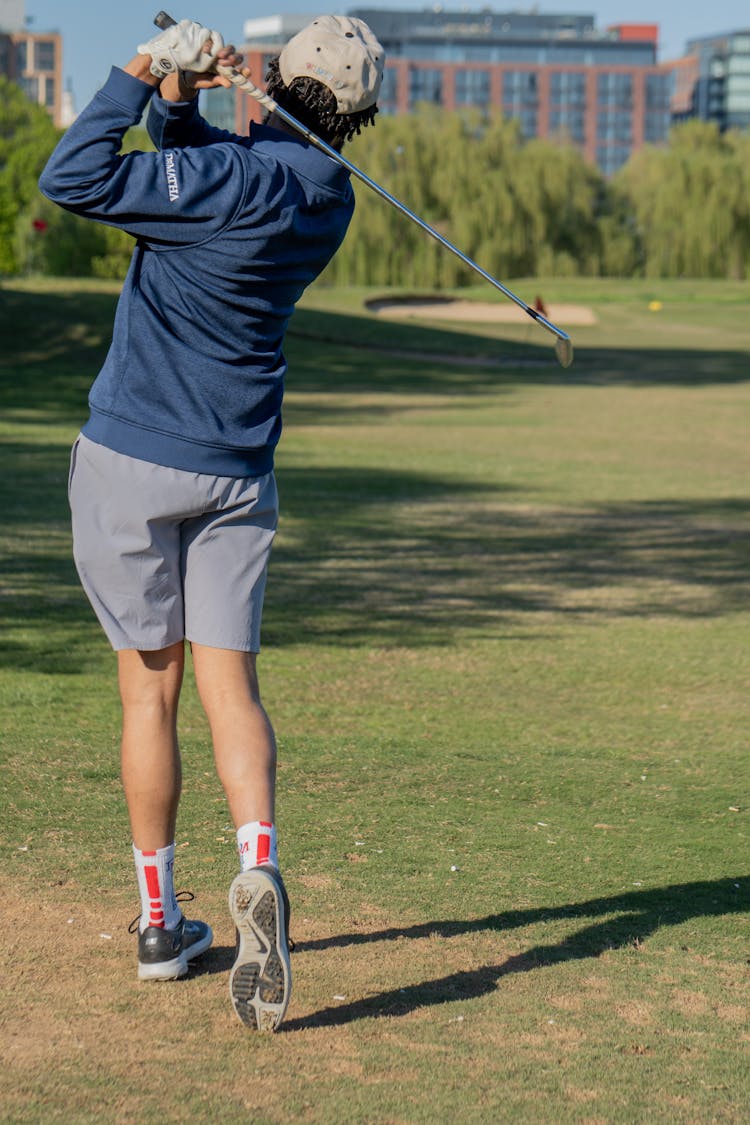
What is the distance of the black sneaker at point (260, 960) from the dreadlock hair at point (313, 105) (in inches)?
62.3

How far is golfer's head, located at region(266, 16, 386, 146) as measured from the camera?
11.1ft

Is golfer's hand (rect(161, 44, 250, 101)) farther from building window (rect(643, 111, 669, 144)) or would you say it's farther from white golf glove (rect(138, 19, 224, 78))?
building window (rect(643, 111, 669, 144))

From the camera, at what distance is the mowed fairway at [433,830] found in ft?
9.99

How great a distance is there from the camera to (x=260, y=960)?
3.12 meters

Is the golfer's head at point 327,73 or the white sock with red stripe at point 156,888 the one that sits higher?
the golfer's head at point 327,73

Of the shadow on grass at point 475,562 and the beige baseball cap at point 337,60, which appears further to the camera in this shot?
the shadow on grass at point 475,562

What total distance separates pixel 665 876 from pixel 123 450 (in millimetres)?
1993

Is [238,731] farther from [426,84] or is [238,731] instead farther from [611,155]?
[611,155]

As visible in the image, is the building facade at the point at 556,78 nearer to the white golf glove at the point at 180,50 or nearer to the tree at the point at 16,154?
the tree at the point at 16,154

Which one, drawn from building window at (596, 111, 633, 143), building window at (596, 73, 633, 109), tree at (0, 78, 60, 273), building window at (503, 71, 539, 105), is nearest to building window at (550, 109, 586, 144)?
building window at (596, 111, 633, 143)

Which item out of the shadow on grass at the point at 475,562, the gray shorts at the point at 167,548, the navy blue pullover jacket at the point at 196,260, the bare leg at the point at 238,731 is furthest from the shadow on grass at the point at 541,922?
the shadow on grass at the point at 475,562

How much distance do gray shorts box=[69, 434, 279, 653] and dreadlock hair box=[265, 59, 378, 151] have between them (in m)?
0.76

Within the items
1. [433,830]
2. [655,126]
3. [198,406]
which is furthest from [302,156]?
[655,126]

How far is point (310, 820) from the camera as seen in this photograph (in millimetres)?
4762
